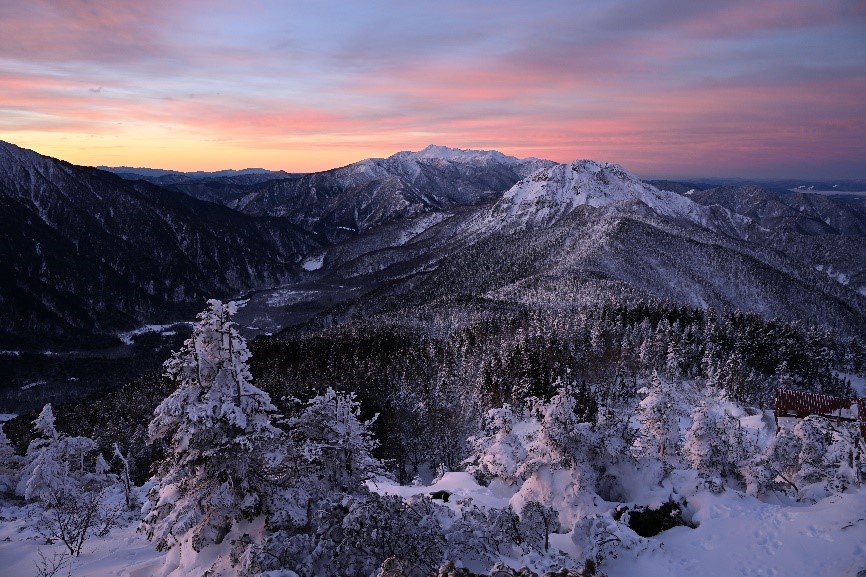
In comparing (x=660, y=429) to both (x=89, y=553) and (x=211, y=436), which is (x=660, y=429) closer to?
(x=211, y=436)

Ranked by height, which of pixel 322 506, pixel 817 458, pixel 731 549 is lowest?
pixel 817 458

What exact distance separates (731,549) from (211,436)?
2007cm

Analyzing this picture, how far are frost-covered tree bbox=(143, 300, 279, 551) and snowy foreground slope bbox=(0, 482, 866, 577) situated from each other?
3577 millimetres

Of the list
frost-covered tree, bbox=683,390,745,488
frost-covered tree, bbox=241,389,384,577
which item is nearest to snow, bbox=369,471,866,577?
frost-covered tree, bbox=241,389,384,577

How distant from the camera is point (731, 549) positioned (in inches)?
746

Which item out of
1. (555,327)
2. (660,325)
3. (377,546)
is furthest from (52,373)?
(377,546)

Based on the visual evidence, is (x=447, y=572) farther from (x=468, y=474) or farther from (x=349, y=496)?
→ (x=468, y=474)

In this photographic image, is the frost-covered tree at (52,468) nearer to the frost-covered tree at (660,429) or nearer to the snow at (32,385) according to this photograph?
the frost-covered tree at (660,429)

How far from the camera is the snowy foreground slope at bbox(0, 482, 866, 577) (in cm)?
1758

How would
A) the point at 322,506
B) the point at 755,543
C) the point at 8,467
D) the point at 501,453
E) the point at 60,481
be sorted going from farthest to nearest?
the point at 8,467
the point at 60,481
the point at 501,453
the point at 755,543
the point at 322,506

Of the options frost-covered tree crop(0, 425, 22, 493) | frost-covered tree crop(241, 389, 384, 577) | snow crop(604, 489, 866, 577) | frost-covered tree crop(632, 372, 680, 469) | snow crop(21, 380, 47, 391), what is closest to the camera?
frost-covered tree crop(241, 389, 384, 577)

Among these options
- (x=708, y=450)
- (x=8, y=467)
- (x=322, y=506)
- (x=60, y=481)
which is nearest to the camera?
(x=322, y=506)

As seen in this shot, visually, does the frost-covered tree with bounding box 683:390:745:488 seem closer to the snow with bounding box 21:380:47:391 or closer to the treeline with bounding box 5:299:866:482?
the treeline with bounding box 5:299:866:482

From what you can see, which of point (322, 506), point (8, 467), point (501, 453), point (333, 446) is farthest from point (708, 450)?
point (8, 467)
